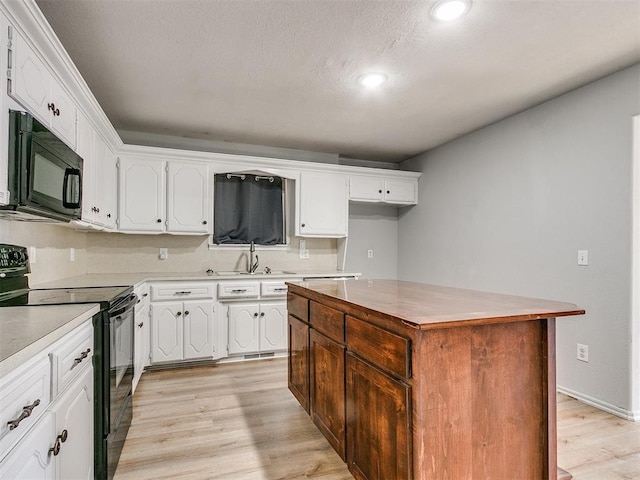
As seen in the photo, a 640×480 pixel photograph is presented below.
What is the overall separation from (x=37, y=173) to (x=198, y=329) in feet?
7.56

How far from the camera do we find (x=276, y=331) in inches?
157

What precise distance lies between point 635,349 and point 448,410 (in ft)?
6.82

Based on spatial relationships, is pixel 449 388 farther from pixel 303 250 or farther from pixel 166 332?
pixel 303 250

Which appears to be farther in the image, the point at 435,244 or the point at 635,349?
the point at 435,244

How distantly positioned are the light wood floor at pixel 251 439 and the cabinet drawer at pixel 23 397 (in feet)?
3.67

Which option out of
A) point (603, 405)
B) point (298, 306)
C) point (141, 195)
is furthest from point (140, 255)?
point (603, 405)

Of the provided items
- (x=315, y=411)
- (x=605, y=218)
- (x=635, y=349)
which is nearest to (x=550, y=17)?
(x=605, y=218)

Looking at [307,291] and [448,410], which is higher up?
[307,291]

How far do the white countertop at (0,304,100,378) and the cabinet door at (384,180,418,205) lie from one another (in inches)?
150

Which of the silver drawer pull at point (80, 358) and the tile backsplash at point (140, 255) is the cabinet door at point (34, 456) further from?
the tile backsplash at point (140, 255)

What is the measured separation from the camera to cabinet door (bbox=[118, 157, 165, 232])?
369 cm

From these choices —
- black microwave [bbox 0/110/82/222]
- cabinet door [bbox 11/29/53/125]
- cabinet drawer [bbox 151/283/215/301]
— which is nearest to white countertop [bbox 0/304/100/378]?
black microwave [bbox 0/110/82/222]

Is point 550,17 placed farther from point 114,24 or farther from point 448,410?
point 114,24

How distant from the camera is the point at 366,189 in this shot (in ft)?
15.5
